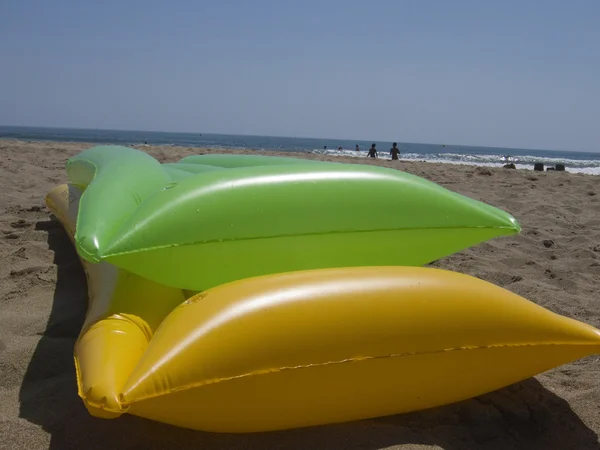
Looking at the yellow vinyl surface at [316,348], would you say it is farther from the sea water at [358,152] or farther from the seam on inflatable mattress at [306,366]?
the sea water at [358,152]

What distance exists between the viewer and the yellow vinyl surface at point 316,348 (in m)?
1.18

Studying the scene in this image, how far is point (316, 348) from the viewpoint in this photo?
1234mm

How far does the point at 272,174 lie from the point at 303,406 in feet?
2.47

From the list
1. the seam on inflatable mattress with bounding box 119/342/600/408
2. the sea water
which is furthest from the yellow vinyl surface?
the sea water

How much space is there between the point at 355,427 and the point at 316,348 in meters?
0.30

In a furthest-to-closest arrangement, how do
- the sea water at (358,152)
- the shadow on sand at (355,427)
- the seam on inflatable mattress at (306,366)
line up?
the sea water at (358,152) → the shadow on sand at (355,427) → the seam on inflatable mattress at (306,366)

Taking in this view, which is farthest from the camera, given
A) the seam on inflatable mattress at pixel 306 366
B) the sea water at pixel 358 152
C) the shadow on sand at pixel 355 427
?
the sea water at pixel 358 152

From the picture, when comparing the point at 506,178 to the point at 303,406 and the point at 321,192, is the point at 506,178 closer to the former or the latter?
the point at 321,192

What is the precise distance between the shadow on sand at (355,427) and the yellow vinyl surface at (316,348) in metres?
0.05

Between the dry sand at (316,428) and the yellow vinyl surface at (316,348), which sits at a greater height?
the yellow vinyl surface at (316,348)

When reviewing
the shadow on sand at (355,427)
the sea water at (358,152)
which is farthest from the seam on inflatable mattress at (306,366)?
the sea water at (358,152)

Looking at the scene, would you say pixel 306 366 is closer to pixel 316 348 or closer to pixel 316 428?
pixel 316 348

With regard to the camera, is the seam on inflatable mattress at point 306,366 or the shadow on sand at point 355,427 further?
the shadow on sand at point 355,427

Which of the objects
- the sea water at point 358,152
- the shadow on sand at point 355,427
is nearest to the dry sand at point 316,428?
the shadow on sand at point 355,427
